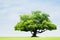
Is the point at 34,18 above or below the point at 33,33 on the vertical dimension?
above

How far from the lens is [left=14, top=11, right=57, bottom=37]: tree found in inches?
2170

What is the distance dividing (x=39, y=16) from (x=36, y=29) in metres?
3.08

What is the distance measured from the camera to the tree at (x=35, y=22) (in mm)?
55125

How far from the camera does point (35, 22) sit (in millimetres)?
55688

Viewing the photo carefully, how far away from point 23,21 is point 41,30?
4.69 m

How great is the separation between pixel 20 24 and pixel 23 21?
3.24 ft

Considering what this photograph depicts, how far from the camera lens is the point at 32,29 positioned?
55031 mm

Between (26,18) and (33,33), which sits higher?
(26,18)

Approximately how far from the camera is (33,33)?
185 feet

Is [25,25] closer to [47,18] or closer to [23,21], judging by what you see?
[23,21]

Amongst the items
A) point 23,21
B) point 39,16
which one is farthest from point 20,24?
point 39,16

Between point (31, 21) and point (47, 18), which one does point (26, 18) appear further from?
point (47, 18)

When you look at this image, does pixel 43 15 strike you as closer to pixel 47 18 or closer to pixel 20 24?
pixel 47 18

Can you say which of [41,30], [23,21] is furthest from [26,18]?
[41,30]
